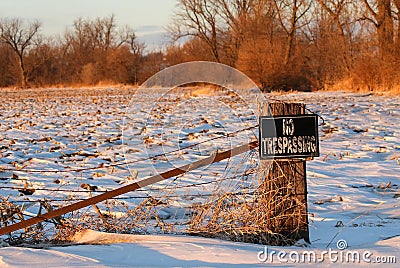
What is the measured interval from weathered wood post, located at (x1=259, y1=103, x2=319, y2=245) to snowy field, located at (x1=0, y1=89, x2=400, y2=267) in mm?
194

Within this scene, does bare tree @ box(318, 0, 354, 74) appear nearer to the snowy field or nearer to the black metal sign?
Result: the snowy field

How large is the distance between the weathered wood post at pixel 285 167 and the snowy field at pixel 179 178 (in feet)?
0.64

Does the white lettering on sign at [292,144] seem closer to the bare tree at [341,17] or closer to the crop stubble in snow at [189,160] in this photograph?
the crop stubble in snow at [189,160]

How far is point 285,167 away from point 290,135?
31 cm

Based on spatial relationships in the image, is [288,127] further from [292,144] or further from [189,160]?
[189,160]

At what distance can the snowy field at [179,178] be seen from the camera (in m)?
3.79

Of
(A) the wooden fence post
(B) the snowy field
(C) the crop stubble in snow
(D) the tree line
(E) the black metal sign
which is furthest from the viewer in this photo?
(D) the tree line

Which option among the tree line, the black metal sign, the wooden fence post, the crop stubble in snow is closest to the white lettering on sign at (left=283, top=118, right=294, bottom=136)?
the black metal sign

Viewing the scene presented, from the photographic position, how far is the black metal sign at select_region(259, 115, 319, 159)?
4.10 metres

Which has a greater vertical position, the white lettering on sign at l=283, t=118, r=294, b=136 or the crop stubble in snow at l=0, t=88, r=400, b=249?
the white lettering on sign at l=283, t=118, r=294, b=136

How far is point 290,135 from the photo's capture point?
4121mm

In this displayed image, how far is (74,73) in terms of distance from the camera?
2643 inches

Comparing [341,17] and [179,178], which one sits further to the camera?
[341,17]

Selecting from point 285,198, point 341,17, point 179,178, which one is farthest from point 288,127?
point 341,17
